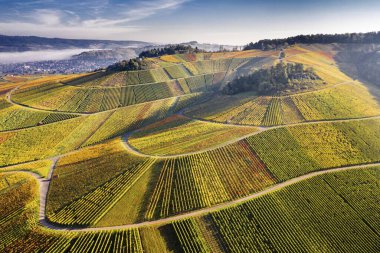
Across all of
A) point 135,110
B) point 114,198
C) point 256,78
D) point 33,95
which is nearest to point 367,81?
point 256,78

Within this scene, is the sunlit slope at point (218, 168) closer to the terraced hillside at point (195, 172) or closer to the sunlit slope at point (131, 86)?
the terraced hillside at point (195, 172)

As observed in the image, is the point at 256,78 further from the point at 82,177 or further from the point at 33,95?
the point at 33,95

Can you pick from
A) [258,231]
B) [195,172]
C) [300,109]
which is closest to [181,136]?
[195,172]

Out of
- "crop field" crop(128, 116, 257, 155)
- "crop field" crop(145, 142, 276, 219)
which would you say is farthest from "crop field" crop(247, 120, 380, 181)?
"crop field" crop(128, 116, 257, 155)

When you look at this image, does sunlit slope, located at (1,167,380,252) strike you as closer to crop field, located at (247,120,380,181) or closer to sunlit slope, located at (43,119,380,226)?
sunlit slope, located at (43,119,380,226)

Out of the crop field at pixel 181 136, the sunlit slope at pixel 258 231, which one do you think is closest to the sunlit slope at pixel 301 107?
the crop field at pixel 181 136
